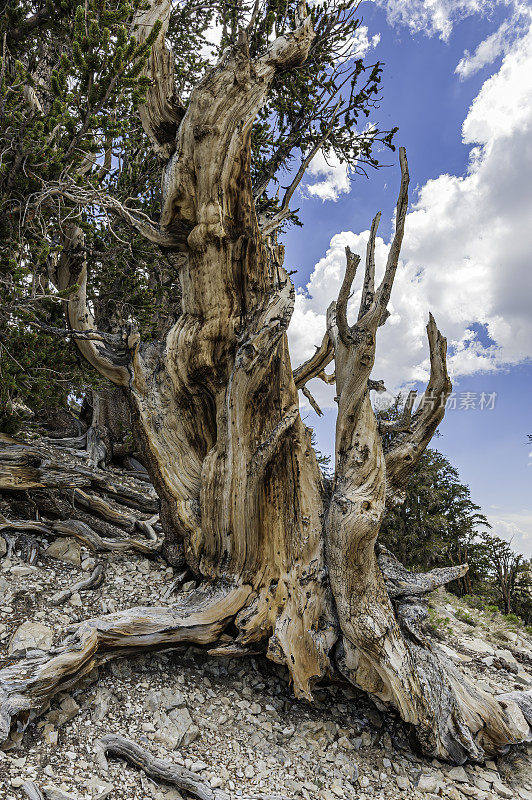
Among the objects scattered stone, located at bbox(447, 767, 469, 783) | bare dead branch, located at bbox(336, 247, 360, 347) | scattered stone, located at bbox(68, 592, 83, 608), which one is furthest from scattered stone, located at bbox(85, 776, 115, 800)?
bare dead branch, located at bbox(336, 247, 360, 347)

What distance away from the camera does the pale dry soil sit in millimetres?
2525

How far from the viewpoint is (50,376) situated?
16.9ft

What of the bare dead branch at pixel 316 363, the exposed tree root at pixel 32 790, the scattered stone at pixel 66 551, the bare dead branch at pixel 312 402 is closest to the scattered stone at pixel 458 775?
the exposed tree root at pixel 32 790

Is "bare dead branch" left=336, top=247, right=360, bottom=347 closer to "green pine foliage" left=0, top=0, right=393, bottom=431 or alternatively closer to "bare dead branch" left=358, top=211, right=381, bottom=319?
"bare dead branch" left=358, top=211, right=381, bottom=319

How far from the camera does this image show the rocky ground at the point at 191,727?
99.8 inches

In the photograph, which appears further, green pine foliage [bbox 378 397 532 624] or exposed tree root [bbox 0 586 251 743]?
green pine foliage [bbox 378 397 532 624]

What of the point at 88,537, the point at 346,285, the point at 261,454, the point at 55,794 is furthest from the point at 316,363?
the point at 55,794

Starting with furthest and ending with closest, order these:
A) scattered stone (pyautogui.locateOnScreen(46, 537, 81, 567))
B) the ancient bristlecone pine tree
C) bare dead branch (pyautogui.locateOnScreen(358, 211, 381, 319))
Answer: scattered stone (pyautogui.locateOnScreen(46, 537, 81, 567)) → bare dead branch (pyautogui.locateOnScreen(358, 211, 381, 319)) → the ancient bristlecone pine tree

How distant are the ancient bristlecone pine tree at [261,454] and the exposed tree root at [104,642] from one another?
0.06ft

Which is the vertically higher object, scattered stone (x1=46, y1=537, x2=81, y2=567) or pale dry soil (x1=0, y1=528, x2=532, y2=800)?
scattered stone (x1=46, y1=537, x2=81, y2=567)

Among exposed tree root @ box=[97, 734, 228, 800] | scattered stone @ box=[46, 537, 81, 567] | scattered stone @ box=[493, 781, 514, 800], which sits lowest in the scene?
exposed tree root @ box=[97, 734, 228, 800]

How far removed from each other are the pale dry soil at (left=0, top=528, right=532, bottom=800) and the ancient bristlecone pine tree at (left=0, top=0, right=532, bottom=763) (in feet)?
0.78

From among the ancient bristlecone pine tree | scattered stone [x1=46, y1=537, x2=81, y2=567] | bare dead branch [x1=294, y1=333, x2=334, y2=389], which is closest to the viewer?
the ancient bristlecone pine tree

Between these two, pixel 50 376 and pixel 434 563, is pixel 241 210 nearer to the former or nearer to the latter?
pixel 50 376
